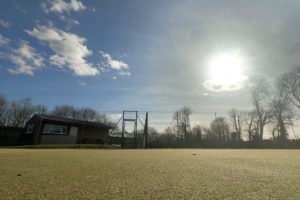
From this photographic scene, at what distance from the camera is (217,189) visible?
266 cm

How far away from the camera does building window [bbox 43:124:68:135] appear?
25.2 m

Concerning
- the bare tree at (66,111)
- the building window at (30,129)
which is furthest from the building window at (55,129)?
the bare tree at (66,111)

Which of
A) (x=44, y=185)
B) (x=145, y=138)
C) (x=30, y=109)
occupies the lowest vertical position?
(x=44, y=185)

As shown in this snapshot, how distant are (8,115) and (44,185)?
163 feet

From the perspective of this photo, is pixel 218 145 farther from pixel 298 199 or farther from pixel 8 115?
pixel 8 115

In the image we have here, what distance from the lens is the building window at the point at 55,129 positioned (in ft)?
82.8

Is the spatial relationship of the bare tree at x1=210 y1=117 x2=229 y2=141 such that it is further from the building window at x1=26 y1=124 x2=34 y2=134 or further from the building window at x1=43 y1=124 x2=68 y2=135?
the building window at x1=26 y1=124 x2=34 y2=134

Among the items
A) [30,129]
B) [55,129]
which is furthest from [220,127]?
[30,129]

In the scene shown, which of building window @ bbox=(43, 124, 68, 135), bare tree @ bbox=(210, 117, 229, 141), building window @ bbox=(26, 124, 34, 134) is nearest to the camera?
building window @ bbox=(43, 124, 68, 135)

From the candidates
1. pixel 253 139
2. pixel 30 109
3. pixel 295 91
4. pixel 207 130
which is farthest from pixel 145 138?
pixel 30 109

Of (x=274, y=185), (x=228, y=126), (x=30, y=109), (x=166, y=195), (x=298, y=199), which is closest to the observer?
(x=298, y=199)

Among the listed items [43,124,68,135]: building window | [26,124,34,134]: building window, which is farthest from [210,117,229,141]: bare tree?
[26,124,34,134]: building window

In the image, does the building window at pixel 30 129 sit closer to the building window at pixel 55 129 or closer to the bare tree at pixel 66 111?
the building window at pixel 55 129

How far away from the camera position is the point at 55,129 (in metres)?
26.0
